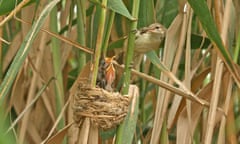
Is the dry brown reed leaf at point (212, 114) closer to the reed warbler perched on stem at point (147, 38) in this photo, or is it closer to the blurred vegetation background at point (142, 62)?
the blurred vegetation background at point (142, 62)

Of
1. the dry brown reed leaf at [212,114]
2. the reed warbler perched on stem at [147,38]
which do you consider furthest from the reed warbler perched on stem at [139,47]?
the dry brown reed leaf at [212,114]

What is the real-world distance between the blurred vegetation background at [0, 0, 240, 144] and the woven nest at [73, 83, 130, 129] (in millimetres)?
15

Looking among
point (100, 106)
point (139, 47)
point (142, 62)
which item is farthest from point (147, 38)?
point (142, 62)

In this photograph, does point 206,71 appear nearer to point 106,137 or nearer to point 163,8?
point 163,8

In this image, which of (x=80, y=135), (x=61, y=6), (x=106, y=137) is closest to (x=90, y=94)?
(x=80, y=135)

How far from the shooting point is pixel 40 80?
1.13 m

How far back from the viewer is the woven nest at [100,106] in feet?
1.96

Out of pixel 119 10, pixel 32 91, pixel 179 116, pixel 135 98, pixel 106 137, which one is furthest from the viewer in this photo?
pixel 32 91

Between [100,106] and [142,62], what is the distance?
402 millimetres

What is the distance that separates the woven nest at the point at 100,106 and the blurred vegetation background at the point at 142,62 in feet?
0.05

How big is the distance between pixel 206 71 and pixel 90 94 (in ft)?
1.42

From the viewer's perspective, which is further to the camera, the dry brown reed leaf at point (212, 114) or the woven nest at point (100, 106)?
the dry brown reed leaf at point (212, 114)

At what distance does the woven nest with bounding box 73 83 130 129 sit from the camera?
597mm

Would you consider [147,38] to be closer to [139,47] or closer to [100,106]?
[139,47]
